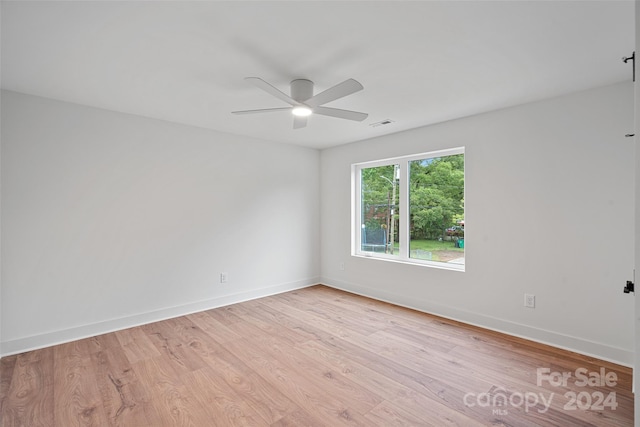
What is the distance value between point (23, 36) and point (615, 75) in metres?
4.15

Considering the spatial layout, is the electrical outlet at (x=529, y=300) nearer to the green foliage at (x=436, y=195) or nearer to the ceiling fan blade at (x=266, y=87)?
the green foliage at (x=436, y=195)

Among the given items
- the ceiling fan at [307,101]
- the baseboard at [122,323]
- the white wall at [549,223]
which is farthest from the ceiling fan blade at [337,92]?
the baseboard at [122,323]

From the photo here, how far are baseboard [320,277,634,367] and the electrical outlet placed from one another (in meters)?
0.21

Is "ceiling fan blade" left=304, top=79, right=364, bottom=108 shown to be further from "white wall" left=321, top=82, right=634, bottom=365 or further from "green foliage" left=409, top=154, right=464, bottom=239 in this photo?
"green foliage" left=409, top=154, right=464, bottom=239

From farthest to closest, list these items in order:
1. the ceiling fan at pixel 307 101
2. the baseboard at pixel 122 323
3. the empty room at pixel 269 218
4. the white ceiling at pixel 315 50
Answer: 1. the baseboard at pixel 122 323
2. the ceiling fan at pixel 307 101
3. the empty room at pixel 269 218
4. the white ceiling at pixel 315 50

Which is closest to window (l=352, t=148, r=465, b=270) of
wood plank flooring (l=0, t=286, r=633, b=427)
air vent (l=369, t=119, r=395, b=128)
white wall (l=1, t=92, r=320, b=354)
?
air vent (l=369, t=119, r=395, b=128)

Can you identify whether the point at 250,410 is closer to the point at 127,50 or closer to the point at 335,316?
the point at 335,316

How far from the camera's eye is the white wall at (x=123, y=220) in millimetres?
2680

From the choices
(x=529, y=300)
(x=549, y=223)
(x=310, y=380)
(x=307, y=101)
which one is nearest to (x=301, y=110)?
(x=307, y=101)

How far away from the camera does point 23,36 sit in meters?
1.80

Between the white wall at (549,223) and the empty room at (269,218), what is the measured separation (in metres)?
0.02

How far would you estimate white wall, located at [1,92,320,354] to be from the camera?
2.68 meters

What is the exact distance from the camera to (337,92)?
2080 millimetres

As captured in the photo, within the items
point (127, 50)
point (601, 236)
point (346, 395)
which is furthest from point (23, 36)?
point (601, 236)
